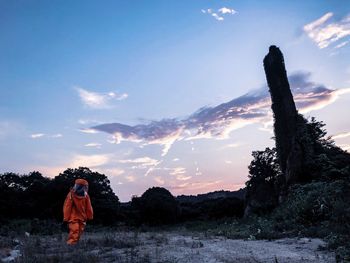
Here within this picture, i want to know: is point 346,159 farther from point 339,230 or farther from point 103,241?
point 103,241

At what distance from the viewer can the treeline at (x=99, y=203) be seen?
3703 centimetres

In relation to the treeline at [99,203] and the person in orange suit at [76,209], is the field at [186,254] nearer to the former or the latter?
the person in orange suit at [76,209]

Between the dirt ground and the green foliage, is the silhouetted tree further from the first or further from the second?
the dirt ground

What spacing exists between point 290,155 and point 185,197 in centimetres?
4246

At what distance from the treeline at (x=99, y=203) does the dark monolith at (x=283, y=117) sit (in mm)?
9581

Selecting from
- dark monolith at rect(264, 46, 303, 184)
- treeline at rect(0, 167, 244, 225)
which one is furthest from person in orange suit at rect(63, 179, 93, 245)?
treeline at rect(0, 167, 244, 225)

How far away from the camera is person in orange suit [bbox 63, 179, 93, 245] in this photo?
44.0 feet

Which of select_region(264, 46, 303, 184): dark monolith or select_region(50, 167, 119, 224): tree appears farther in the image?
select_region(50, 167, 119, 224): tree

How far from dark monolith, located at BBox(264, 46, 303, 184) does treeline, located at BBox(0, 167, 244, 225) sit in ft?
31.4

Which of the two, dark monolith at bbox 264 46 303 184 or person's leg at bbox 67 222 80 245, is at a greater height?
dark monolith at bbox 264 46 303 184

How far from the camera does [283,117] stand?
2989 centimetres

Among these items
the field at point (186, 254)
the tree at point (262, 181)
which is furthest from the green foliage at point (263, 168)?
the field at point (186, 254)

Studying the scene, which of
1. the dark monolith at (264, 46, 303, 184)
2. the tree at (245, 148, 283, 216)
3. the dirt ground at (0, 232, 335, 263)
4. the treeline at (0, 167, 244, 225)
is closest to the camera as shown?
the dirt ground at (0, 232, 335, 263)

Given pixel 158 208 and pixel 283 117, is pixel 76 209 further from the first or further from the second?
pixel 158 208
